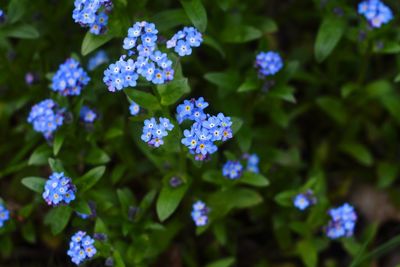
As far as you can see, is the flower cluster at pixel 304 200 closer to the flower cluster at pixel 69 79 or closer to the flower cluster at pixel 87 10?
the flower cluster at pixel 69 79

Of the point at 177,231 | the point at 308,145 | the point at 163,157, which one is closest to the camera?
the point at 163,157

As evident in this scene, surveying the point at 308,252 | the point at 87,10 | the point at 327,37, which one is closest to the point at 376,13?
the point at 327,37

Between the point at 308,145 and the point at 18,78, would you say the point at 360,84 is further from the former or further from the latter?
the point at 18,78

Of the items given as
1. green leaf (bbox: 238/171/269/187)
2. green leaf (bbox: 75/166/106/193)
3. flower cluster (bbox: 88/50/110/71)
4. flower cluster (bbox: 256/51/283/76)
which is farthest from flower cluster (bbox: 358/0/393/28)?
green leaf (bbox: 75/166/106/193)

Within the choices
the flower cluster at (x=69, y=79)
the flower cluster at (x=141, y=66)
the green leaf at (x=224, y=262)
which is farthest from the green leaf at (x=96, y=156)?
the green leaf at (x=224, y=262)

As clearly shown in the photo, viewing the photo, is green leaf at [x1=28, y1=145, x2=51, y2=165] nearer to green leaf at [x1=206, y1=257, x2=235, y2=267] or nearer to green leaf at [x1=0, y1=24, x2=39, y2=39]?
green leaf at [x1=0, y1=24, x2=39, y2=39]

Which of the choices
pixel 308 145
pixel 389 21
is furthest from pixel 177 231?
pixel 389 21

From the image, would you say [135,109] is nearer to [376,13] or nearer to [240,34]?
[240,34]
